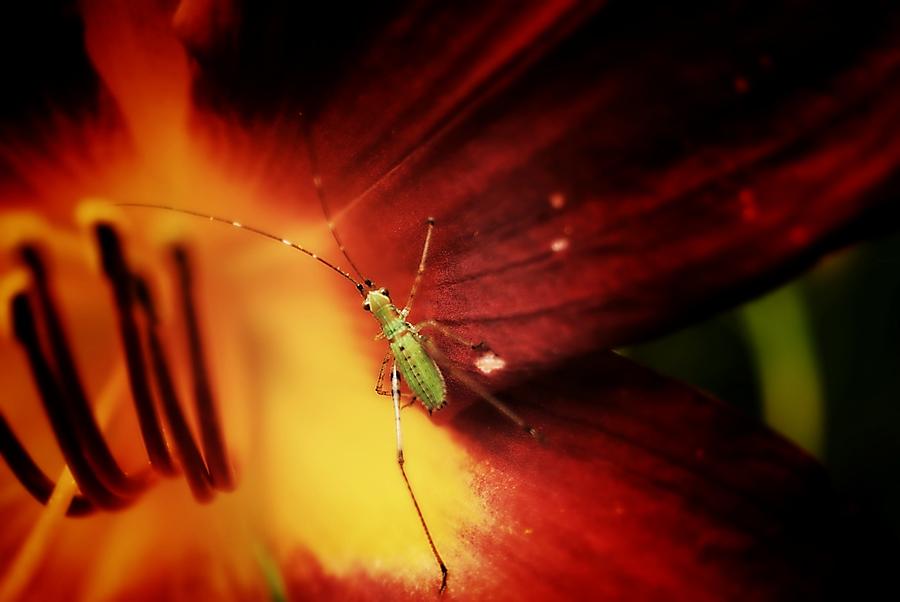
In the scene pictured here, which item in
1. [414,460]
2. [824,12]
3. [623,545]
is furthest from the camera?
[414,460]

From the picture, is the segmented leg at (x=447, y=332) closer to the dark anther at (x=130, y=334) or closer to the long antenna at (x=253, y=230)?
the long antenna at (x=253, y=230)

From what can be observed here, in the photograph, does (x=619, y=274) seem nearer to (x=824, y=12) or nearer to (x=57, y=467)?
(x=824, y=12)

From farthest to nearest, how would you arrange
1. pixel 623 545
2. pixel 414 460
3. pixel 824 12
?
pixel 414 460, pixel 623 545, pixel 824 12

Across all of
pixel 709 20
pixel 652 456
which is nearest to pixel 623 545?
pixel 652 456

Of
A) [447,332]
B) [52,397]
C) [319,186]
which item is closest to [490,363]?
[447,332]

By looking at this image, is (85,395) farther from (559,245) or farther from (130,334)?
(559,245)

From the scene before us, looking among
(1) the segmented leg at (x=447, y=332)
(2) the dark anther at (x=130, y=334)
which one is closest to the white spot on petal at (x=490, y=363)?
(1) the segmented leg at (x=447, y=332)
